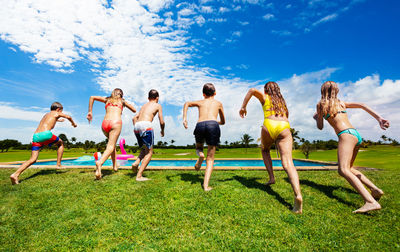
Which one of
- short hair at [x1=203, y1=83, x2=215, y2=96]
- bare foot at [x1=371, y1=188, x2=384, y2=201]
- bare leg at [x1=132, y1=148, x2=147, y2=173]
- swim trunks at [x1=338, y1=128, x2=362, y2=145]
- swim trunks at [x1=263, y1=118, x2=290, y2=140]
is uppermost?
short hair at [x1=203, y1=83, x2=215, y2=96]

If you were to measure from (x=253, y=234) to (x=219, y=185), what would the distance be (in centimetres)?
190

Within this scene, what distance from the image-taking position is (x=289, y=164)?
3400 mm

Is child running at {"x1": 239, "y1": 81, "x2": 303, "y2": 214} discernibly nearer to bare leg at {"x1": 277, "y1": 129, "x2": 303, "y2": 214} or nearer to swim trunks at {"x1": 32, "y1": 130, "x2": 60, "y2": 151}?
bare leg at {"x1": 277, "y1": 129, "x2": 303, "y2": 214}

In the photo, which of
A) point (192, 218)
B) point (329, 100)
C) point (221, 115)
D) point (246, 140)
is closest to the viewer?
point (192, 218)

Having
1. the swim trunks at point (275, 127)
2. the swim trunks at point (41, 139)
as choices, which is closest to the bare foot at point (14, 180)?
the swim trunks at point (41, 139)

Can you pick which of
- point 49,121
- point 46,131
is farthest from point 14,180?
point 49,121

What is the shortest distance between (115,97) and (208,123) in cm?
338

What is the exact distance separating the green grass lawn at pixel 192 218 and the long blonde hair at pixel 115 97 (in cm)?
254

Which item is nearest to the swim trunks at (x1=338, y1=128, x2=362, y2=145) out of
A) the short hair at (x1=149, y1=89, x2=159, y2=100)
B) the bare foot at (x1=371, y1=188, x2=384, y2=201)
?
the bare foot at (x1=371, y1=188, x2=384, y2=201)

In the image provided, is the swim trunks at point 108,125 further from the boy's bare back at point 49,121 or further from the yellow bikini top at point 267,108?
the yellow bikini top at point 267,108

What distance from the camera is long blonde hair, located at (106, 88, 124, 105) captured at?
5.73 meters

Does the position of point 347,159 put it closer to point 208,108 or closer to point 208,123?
point 208,123

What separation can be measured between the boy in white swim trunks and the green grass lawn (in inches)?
26.8

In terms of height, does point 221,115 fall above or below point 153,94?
below
